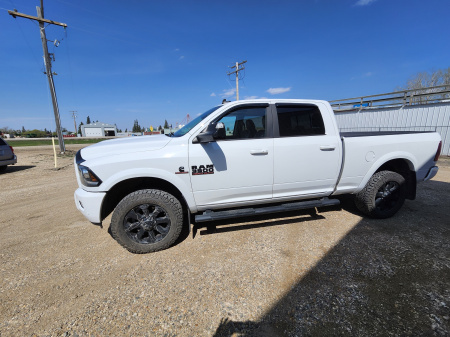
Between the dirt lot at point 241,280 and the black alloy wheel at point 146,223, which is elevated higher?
the black alloy wheel at point 146,223

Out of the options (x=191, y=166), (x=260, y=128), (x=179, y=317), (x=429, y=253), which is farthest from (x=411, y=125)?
(x=179, y=317)

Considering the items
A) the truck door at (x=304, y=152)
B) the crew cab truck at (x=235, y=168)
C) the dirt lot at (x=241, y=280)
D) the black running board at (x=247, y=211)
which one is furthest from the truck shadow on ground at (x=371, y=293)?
the truck door at (x=304, y=152)

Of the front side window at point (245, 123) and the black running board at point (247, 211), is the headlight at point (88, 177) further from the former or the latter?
the front side window at point (245, 123)

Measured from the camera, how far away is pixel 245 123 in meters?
3.07

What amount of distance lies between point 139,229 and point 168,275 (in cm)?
76

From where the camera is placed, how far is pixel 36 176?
7.92 m

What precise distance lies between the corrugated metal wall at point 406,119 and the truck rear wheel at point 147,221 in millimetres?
13506

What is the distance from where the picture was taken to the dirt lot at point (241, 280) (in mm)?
1819

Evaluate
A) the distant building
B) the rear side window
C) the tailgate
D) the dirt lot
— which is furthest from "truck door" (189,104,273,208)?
the distant building

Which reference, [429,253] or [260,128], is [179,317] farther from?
[429,253]

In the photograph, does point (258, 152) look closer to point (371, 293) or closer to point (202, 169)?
point (202, 169)

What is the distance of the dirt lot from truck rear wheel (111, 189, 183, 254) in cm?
17

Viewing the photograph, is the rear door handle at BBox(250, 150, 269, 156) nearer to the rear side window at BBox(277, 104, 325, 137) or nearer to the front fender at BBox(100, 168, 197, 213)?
the rear side window at BBox(277, 104, 325, 137)

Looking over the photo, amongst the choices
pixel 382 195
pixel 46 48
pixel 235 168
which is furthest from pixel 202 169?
pixel 46 48
